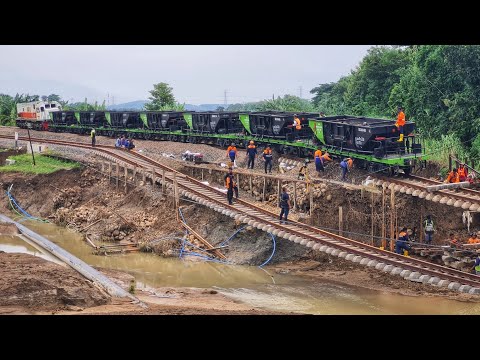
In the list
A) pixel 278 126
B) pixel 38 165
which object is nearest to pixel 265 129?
pixel 278 126

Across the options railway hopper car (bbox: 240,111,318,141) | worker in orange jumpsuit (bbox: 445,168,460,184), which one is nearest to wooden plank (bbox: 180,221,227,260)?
railway hopper car (bbox: 240,111,318,141)

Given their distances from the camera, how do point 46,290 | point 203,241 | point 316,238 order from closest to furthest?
point 46,290 < point 316,238 < point 203,241

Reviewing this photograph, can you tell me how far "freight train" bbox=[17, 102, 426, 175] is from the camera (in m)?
29.2

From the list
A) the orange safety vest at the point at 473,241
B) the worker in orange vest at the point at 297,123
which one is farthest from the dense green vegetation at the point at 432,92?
the orange safety vest at the point at 473,241

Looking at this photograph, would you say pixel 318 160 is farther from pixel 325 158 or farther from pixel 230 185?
pixel 230 185

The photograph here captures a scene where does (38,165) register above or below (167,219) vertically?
above

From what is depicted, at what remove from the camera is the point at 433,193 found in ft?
84.5

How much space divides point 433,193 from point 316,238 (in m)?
4.62

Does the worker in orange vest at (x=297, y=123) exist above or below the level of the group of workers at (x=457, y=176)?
above

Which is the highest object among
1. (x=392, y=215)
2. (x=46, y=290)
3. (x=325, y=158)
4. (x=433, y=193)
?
(x=325, y=158)

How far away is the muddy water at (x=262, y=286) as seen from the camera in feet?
72.8

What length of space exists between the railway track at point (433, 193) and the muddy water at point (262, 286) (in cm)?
371

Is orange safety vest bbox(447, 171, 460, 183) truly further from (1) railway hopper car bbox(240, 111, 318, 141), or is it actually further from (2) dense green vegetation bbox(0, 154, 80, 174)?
(2) dense green vegetation bbox(0, 154, 80, 174)

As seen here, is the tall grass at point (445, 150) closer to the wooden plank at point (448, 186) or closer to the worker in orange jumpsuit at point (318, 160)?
the wooden plank at point (448, 186)
